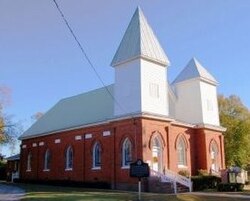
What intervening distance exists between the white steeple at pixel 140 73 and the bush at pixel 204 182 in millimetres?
6281

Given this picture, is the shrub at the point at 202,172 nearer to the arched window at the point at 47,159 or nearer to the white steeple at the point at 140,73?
the white steeple at the point at 140,73

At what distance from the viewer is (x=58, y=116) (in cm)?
4853

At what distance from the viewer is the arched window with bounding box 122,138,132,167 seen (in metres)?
35.1

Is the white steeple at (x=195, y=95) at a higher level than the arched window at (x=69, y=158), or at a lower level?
higher

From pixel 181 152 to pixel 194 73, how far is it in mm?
8909

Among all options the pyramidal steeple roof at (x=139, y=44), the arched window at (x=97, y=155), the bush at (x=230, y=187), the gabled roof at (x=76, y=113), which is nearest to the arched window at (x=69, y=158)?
the gabled roof at (x=76, y=113)

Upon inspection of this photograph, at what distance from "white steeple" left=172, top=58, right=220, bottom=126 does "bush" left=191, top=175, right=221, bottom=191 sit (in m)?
7.02

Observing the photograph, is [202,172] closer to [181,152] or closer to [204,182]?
[181,152]

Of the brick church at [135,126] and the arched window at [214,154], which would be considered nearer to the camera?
the brick church at [135,126]

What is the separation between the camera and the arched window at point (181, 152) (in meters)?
39.0

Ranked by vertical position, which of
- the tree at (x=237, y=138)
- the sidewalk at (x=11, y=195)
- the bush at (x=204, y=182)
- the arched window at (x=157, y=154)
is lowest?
A: the sidewalk at (x=11, y=195)

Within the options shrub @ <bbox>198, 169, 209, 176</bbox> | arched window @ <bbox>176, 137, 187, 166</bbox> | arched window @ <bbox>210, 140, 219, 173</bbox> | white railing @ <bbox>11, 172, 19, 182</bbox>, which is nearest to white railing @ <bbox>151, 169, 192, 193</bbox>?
shrub @ <bbox>198, 169, 209, 176</bbox>

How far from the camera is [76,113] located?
4525cm

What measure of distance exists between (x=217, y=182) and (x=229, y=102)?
2700 cm
